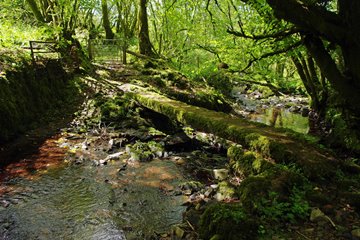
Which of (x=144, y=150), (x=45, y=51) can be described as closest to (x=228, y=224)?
(x=144, y=150)

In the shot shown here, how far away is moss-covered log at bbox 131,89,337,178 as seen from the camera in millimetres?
5789

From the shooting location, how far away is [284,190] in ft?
16.5

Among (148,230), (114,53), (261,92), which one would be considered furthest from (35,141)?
(261,92)

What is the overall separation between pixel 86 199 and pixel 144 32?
542 inches

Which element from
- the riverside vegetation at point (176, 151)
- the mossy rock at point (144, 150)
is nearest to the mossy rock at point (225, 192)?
the riverside vegetation at point (176, 151)

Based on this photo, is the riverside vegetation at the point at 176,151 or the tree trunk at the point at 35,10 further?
the tree trunk at the point at 35,10

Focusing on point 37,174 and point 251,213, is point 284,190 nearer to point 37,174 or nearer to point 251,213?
point 251,213

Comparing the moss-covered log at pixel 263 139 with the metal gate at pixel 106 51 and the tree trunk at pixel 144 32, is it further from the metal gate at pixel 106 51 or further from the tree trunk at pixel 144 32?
the metal gate at pixel 106 51

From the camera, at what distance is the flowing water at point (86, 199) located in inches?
218

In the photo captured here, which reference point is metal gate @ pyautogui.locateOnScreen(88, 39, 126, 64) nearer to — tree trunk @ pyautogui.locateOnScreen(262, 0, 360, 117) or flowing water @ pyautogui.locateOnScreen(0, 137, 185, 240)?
flowing water @ pyautogui.locateOnScreen(0, 137, 185, 240)

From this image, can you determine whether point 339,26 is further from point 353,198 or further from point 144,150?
point 144,150

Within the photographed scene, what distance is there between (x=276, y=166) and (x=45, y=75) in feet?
→ 33.1

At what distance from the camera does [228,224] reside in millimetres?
4223

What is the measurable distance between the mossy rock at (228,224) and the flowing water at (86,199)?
134cm
